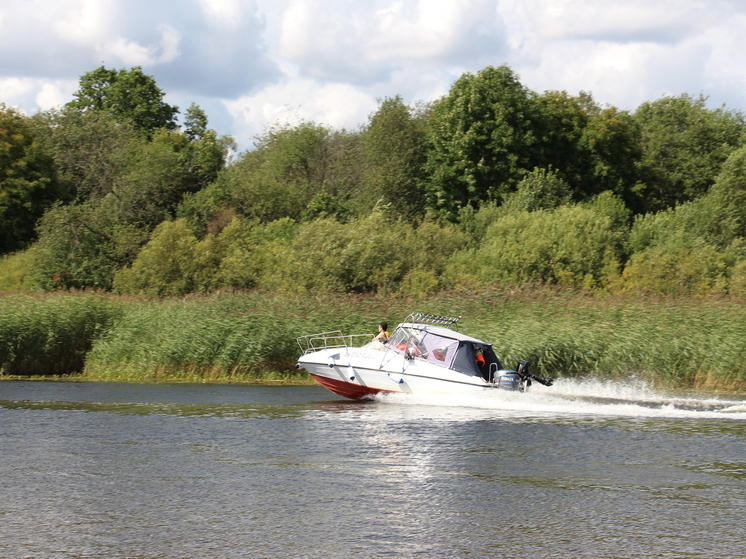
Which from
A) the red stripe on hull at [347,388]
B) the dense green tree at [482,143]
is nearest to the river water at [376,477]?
the red stripe on hull at [347,388]

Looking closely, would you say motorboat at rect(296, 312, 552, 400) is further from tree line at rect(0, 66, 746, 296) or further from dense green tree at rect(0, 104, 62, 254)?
dense green tree at rect(0, 104, 62, 254)

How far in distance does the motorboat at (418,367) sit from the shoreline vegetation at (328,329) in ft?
11.7

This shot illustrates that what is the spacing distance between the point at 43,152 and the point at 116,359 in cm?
3266

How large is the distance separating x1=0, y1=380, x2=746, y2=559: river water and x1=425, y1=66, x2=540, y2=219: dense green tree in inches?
1226

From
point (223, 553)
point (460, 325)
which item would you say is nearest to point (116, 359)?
point (460, 325)

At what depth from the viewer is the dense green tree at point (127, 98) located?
76875 millimetres

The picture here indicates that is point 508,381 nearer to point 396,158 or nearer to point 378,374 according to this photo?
point 378,374

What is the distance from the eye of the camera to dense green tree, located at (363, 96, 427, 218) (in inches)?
2228

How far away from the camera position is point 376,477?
14633 millimetres

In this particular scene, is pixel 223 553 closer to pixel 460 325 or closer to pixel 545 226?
pixel 460 325

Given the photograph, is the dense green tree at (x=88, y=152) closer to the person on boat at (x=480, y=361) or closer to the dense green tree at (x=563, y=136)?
the dense green tree at (x=563, y=136)

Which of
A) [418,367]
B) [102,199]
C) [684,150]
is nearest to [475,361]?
[418,367]

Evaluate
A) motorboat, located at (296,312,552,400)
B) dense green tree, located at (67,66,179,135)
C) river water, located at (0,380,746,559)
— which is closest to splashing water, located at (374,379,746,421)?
river water, located at (0,380,746,559)

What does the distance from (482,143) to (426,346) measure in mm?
32973
